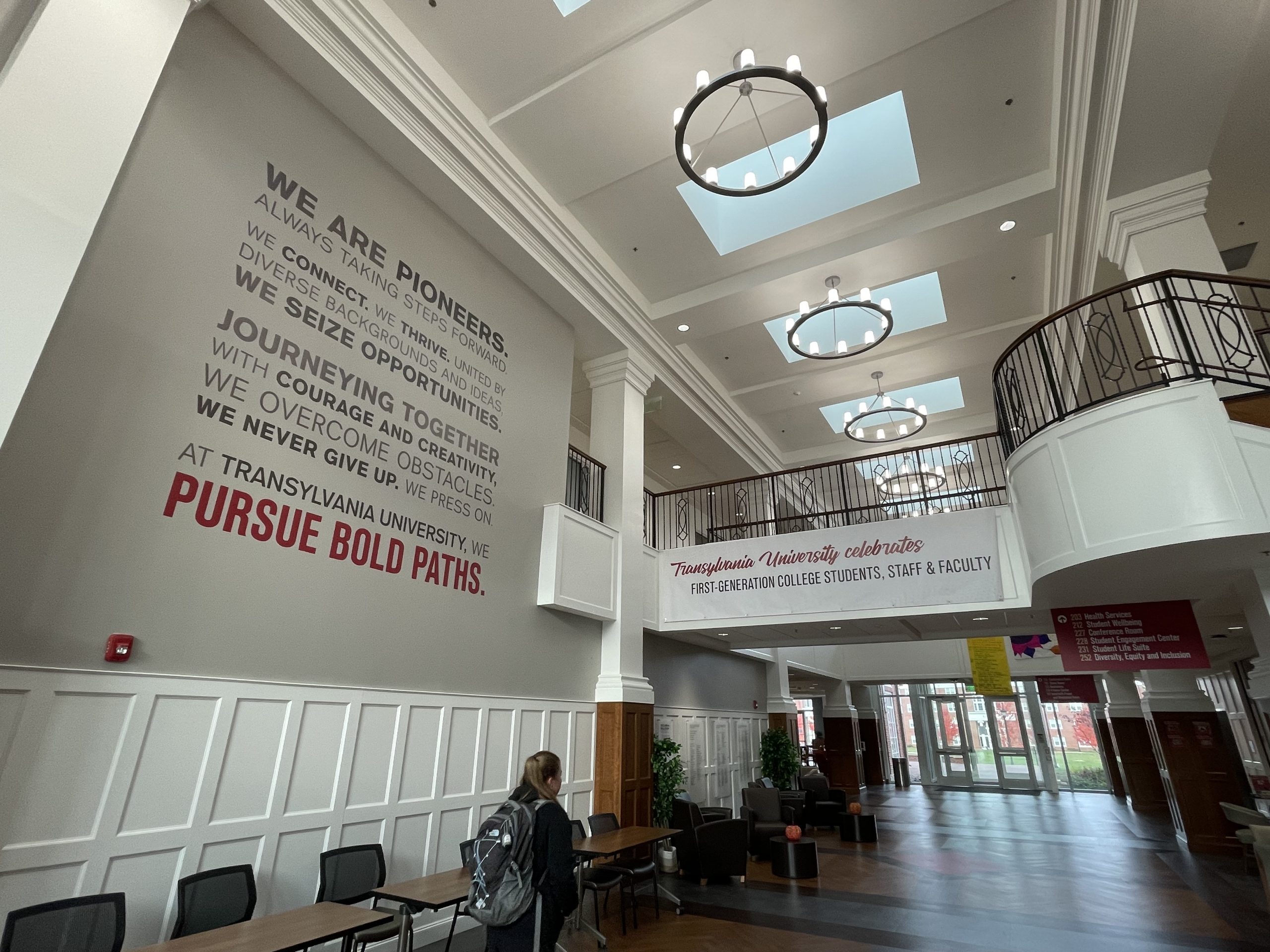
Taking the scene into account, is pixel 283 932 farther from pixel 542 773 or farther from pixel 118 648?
pixel 118 648

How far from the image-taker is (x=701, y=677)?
10.9m

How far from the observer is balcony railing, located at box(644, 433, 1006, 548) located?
28.0ft

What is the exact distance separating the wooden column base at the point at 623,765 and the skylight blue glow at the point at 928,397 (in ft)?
22.6

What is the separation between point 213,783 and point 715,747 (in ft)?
28.4

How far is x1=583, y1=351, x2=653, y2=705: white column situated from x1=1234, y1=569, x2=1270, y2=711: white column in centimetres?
529

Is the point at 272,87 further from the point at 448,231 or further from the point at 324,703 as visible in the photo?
the point at 324,703

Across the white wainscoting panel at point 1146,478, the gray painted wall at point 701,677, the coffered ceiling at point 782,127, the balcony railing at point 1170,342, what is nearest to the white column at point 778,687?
the gray painted wall at point 701,677

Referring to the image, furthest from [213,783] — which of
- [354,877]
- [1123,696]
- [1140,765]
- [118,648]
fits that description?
[1140,765]

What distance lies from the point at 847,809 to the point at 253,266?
10438 mm

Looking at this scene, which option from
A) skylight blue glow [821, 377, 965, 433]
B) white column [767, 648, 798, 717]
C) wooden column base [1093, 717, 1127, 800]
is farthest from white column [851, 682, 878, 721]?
skylight blue glow [821, 377, 965, 433]

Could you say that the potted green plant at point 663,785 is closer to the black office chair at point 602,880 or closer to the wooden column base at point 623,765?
the wooden column base at point 623,765

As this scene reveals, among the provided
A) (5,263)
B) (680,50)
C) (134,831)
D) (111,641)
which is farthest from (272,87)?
(134,831)

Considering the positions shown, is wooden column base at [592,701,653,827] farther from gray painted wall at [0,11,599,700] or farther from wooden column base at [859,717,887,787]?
wooden column base at [859,717,887,787]

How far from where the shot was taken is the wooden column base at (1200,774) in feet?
30.0
